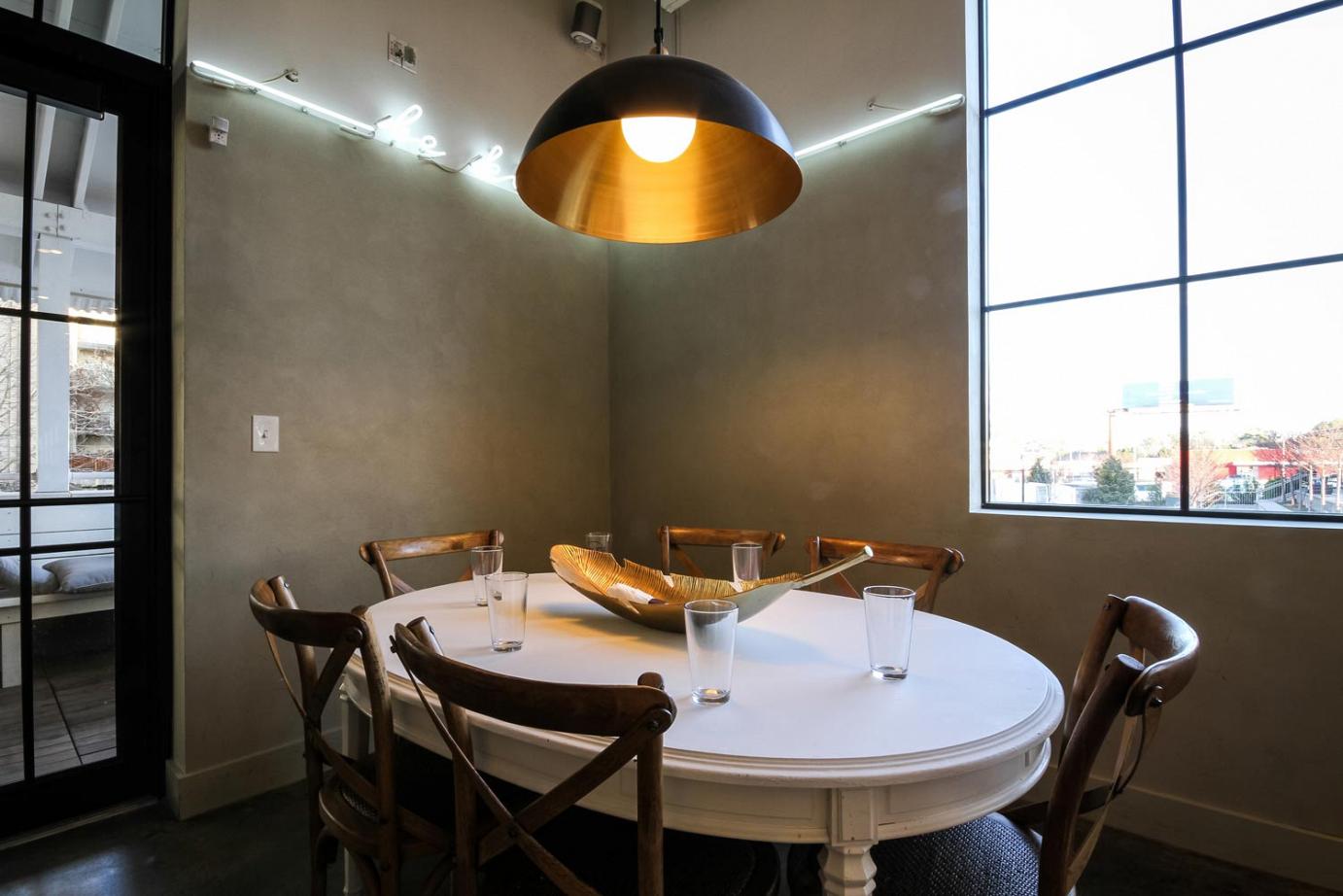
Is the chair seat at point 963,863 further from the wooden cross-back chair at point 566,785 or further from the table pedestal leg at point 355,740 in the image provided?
the table pedestal leg at point 355,740

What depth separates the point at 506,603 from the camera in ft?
4.17

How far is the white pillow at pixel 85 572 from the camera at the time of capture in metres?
2.13

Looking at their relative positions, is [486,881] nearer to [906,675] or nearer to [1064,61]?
[906,675]

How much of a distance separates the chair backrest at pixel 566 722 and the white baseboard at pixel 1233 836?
1734 millimetres

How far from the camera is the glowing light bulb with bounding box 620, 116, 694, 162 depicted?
1438 mm

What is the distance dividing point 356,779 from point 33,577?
169 cm

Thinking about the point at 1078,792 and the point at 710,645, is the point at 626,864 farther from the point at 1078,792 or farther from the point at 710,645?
the point at 1078,792

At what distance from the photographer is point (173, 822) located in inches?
84.0

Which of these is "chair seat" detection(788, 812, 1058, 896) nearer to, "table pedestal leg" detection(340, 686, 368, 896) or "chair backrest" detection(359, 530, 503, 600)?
"table pedestal leg" detection(340, 686, 368, 896)

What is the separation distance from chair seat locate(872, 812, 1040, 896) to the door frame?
238 cm

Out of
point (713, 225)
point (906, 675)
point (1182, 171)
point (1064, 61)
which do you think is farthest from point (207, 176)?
point (1182, 171)

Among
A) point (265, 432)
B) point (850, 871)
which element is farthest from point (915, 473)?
point (265, 432)

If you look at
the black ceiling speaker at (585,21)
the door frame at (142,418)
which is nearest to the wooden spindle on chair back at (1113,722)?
the door frame at (142,418)

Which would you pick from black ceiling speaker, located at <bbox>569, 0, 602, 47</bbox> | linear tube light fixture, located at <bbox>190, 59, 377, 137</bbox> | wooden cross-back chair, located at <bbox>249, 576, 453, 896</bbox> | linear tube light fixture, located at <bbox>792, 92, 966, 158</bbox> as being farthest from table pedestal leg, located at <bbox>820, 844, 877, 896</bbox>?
black ceiling speaker, located at <bbox>569, 0, 602, 47</bbox>
